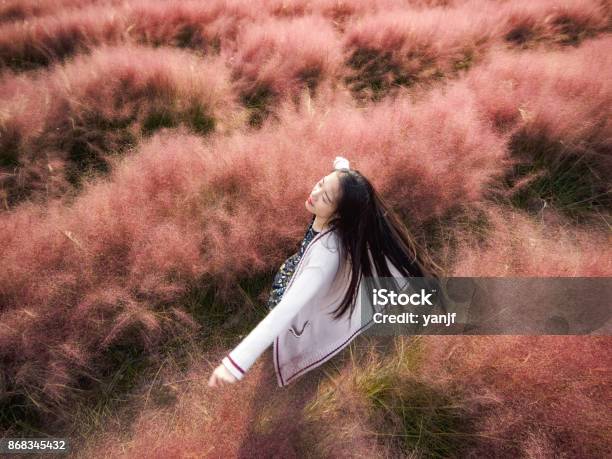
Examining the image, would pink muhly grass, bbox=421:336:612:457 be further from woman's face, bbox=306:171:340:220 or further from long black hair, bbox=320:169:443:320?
woman's face, bbox=306:171:340:220

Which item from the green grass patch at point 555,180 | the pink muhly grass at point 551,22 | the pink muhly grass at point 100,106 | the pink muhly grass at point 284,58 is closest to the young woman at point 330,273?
the green grass patch at point 555,180

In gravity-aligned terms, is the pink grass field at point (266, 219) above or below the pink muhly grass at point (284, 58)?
below

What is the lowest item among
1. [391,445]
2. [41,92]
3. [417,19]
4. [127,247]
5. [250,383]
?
[250,383]

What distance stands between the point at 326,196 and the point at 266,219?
895 millimetres

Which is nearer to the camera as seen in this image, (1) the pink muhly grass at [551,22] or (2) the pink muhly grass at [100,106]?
(2) the pink muhly grass at [100,106]

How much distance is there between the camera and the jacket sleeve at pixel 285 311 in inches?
45.6

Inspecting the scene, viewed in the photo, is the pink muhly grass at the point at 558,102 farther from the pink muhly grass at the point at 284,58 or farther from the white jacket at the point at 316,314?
the white jacket at the point at 316,314

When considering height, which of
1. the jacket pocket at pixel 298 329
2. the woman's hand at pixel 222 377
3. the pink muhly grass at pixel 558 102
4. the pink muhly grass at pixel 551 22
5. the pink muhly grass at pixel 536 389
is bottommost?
the jacket pocket at pixel 298 329

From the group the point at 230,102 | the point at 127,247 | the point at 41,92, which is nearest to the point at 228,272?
the point at 127,247

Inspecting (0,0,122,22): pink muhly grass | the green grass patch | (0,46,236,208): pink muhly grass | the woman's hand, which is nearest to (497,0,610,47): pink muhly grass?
the green grass patch

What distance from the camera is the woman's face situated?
1369 millimetres

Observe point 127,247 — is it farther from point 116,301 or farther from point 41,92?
point 41,92

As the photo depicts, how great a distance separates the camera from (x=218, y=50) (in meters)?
4.11

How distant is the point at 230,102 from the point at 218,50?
1.38m
